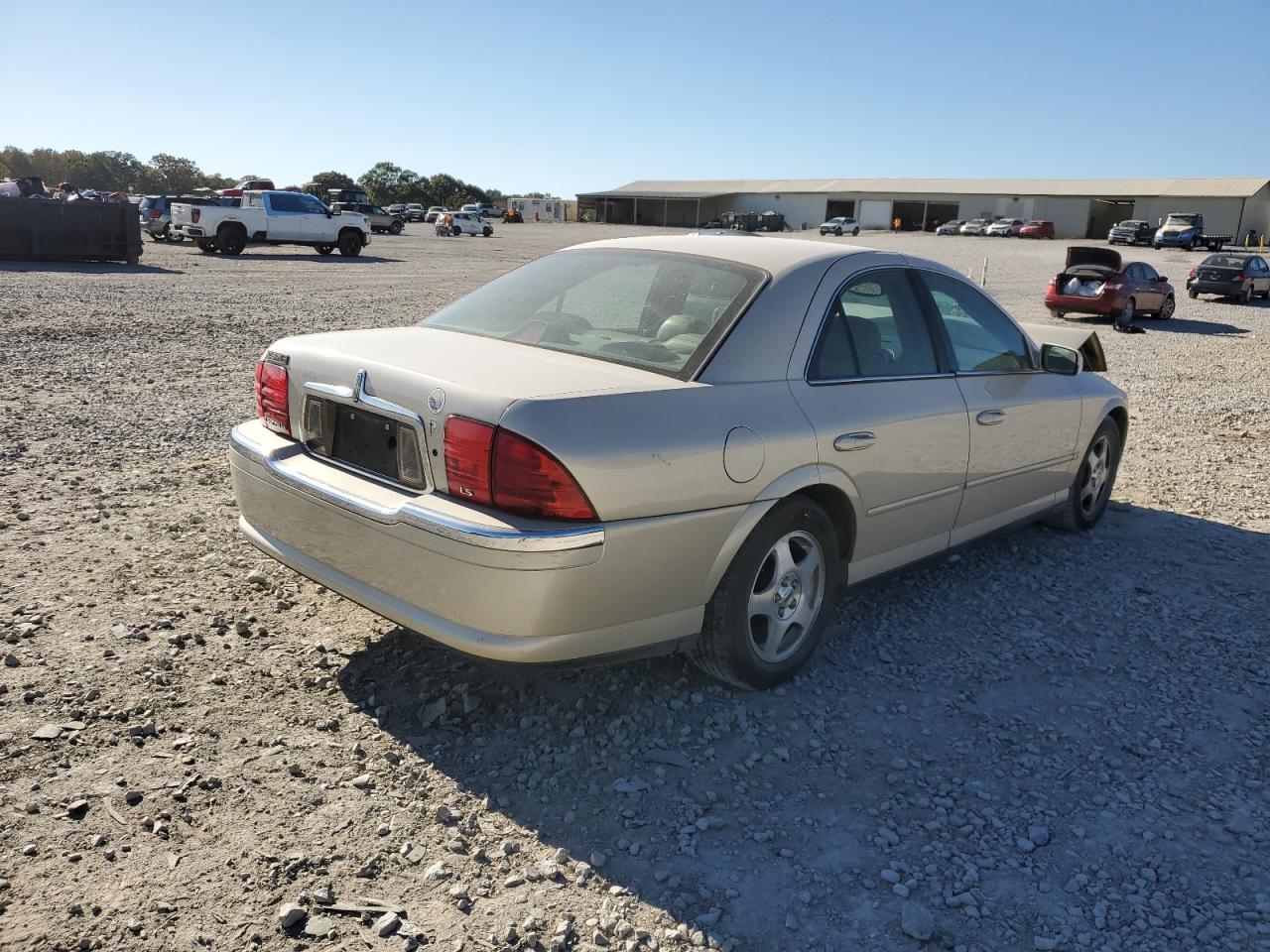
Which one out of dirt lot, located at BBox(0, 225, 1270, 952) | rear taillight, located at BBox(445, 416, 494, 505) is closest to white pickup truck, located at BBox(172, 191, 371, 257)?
dirt lot, located at BBox(0, 225, 1270, 952)

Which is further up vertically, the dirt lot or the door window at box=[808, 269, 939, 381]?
the door window at box=[808, 269, 939, 381]

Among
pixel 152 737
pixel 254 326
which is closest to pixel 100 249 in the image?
pixel 254 326

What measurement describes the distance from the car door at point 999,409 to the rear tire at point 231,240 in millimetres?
26904

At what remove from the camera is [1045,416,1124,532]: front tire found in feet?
18.7

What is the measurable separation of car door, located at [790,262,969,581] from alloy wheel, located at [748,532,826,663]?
0.86 ft

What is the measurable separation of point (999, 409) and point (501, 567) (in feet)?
9.19

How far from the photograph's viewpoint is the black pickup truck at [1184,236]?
52.0m

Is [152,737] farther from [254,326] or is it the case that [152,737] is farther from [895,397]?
[254,326]

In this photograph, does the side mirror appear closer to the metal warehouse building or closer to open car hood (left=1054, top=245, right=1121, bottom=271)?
open car hood (left=1054, top=245, right=1121, bottom=271)

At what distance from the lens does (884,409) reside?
394cm

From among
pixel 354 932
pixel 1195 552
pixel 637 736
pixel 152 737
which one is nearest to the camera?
pixel 354 932

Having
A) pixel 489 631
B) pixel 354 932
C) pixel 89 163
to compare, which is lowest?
pixel 354 932

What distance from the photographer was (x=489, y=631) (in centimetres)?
296

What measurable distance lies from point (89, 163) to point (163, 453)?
111 meters
